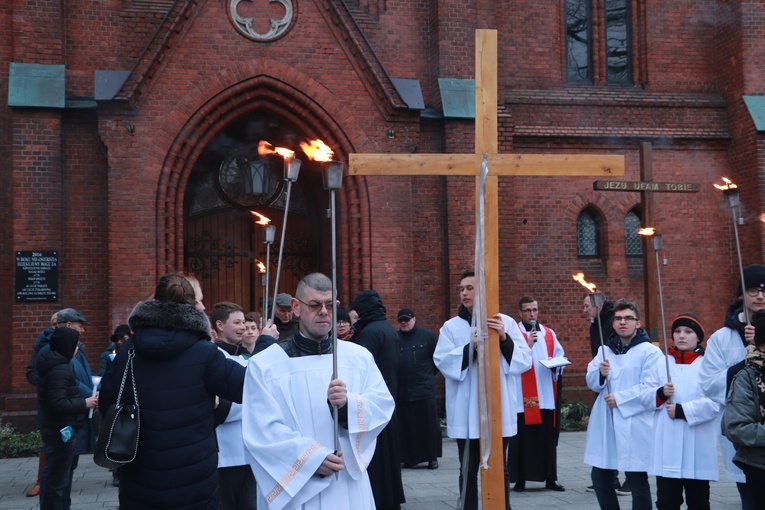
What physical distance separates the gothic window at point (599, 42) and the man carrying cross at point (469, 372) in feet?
32.8

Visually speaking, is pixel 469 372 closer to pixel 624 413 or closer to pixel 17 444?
pixel 624 413

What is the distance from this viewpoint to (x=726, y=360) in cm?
666

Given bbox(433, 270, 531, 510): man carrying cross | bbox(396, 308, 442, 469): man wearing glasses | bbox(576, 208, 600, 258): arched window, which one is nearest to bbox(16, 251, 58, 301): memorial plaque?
bbox(396, 308, 442, 469): man wearing glasses

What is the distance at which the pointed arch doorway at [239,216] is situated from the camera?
15.5 metres

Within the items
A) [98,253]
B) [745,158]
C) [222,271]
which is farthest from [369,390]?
[745,158]

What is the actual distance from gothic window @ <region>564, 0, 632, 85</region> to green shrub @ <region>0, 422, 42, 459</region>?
10.8 meters

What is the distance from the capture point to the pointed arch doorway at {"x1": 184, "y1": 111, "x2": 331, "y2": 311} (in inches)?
609

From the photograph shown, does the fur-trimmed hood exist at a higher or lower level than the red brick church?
lower

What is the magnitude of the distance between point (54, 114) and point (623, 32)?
10.2 m

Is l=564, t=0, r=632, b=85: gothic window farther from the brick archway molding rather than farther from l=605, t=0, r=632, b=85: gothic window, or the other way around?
the brick archway molding

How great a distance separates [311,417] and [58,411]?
3.85 metres

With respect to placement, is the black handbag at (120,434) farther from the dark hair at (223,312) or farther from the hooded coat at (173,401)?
the dark hair at (223,312)

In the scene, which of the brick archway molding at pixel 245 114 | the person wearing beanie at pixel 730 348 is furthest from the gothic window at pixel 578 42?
the person wearing beanie at pixel 730 348

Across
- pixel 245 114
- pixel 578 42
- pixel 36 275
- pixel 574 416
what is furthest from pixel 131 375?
pixel 578 42
